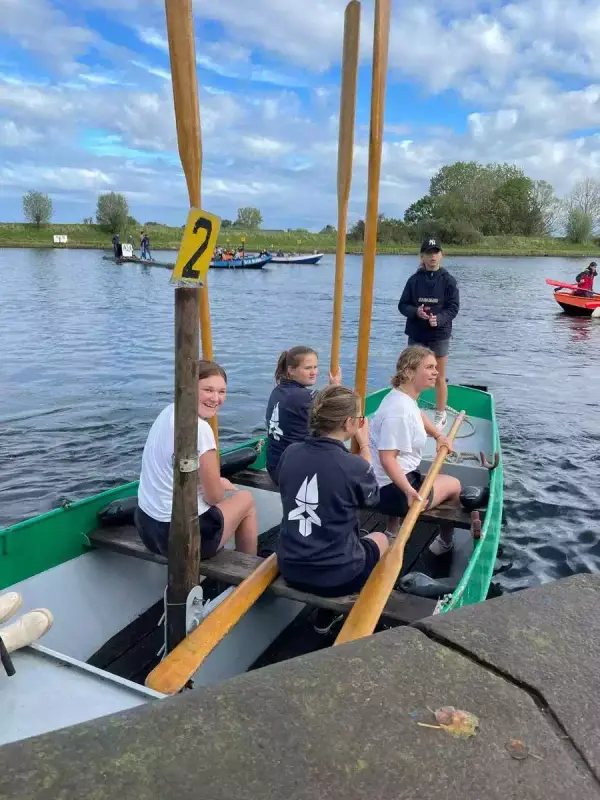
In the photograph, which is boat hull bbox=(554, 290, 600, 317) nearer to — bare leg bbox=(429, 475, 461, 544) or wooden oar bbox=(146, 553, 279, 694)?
bare leg bbox=(429, 475, 461, 544)

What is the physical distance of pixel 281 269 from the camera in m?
56.4

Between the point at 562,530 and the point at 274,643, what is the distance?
4.62 m

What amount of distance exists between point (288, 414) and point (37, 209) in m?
106

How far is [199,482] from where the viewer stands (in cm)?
405

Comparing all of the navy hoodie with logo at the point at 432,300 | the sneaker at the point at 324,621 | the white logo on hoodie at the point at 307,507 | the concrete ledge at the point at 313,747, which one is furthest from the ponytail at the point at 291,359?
the concrete ledge at the point at 313,747

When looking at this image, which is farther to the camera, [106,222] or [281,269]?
[106,222]

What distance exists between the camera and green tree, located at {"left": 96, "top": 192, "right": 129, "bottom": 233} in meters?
88.4

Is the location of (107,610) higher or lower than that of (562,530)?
higher

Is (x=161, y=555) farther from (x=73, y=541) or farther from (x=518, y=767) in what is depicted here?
(x=518, y=767)

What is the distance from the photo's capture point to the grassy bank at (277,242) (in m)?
80.4

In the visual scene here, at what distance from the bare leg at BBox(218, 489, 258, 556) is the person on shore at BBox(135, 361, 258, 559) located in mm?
10

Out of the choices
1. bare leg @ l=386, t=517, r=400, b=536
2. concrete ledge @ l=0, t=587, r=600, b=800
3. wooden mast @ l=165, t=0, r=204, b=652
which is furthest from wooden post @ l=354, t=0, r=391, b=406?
concrete ledge @ l=0, t=587, r=600, b=800

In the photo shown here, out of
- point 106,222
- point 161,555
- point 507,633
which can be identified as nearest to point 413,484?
point 161,555

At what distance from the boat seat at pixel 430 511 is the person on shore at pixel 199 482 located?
52.8 inches
